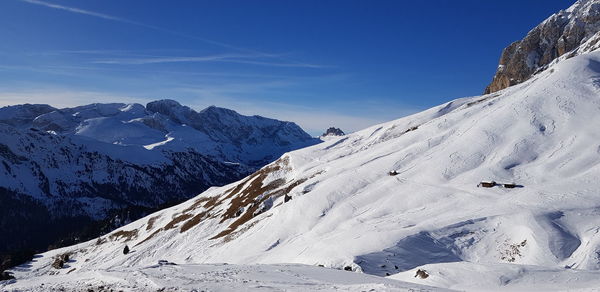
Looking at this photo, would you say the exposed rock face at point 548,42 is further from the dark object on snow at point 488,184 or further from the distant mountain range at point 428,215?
the dark object on snow at point 488,184

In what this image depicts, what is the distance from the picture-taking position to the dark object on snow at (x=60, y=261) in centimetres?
10305

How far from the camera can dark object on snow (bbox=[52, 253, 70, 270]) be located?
103 meters

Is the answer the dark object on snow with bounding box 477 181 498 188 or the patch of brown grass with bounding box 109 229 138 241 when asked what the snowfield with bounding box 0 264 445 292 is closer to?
the dark object on snow with bounding box 477 181 498 188

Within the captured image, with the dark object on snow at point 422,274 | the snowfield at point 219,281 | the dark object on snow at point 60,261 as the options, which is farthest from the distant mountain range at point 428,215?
the dark object on snow at point 60,261

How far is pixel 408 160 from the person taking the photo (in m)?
72.8

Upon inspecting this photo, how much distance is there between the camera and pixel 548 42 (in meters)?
180

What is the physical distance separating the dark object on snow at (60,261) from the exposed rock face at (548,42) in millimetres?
174640

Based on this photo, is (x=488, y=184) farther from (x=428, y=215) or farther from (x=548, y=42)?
(x=548, y=42)

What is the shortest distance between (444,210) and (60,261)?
320 feet

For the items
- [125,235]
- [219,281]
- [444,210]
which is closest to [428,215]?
[444,210]

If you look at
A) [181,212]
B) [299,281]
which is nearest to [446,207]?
[299,281]

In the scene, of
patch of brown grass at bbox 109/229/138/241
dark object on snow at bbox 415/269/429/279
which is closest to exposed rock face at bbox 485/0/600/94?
patch of brown grass at bbox 109/229/138/241

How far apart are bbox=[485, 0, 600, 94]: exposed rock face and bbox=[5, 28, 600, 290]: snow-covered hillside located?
9705 cm

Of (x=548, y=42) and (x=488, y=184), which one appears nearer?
(x=488, y=184)
